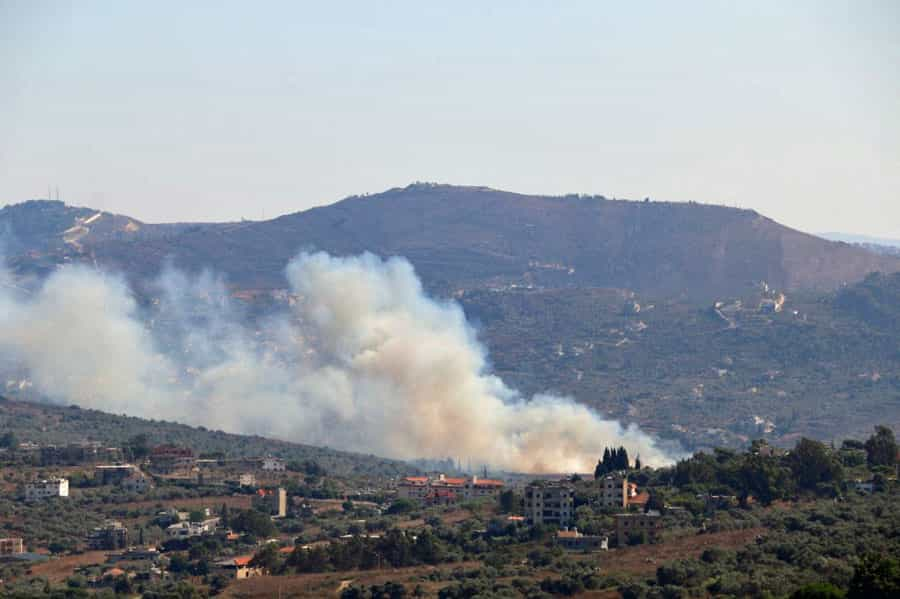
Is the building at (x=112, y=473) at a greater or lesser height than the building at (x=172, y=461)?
lesser

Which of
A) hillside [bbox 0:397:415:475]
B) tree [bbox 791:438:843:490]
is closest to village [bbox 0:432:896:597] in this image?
tree [bbox 791:438:843:490]

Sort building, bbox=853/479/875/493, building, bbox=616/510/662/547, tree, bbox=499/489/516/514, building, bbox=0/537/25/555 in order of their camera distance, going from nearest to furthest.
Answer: building, bbox=616/510/662/547
building, bbox=853/479/875/493
building, bbox=0/537/25/555
tree, bbox=499/489/516/514

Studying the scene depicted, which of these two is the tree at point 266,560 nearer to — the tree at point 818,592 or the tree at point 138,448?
the tree at point 818,592

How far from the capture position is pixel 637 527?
96.6 m

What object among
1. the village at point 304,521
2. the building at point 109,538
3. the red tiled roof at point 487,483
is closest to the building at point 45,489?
the village at point 304,521

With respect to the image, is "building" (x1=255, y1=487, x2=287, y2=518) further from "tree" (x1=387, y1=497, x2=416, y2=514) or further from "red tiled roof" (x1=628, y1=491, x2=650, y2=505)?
"red tiled roof" (x1=628, y1=491, x2=650, y2=505)

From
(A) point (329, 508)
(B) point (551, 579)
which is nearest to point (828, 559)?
(B) point (551, 579)

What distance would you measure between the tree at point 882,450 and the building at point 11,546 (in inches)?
1712

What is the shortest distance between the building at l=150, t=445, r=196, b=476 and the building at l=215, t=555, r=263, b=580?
41225 mm

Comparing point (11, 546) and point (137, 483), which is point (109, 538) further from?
point (137, 483)

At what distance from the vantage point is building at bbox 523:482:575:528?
343 feet

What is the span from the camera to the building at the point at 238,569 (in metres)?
95.9

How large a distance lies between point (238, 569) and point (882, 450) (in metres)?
35.3

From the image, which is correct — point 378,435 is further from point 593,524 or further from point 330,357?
point 593,524
